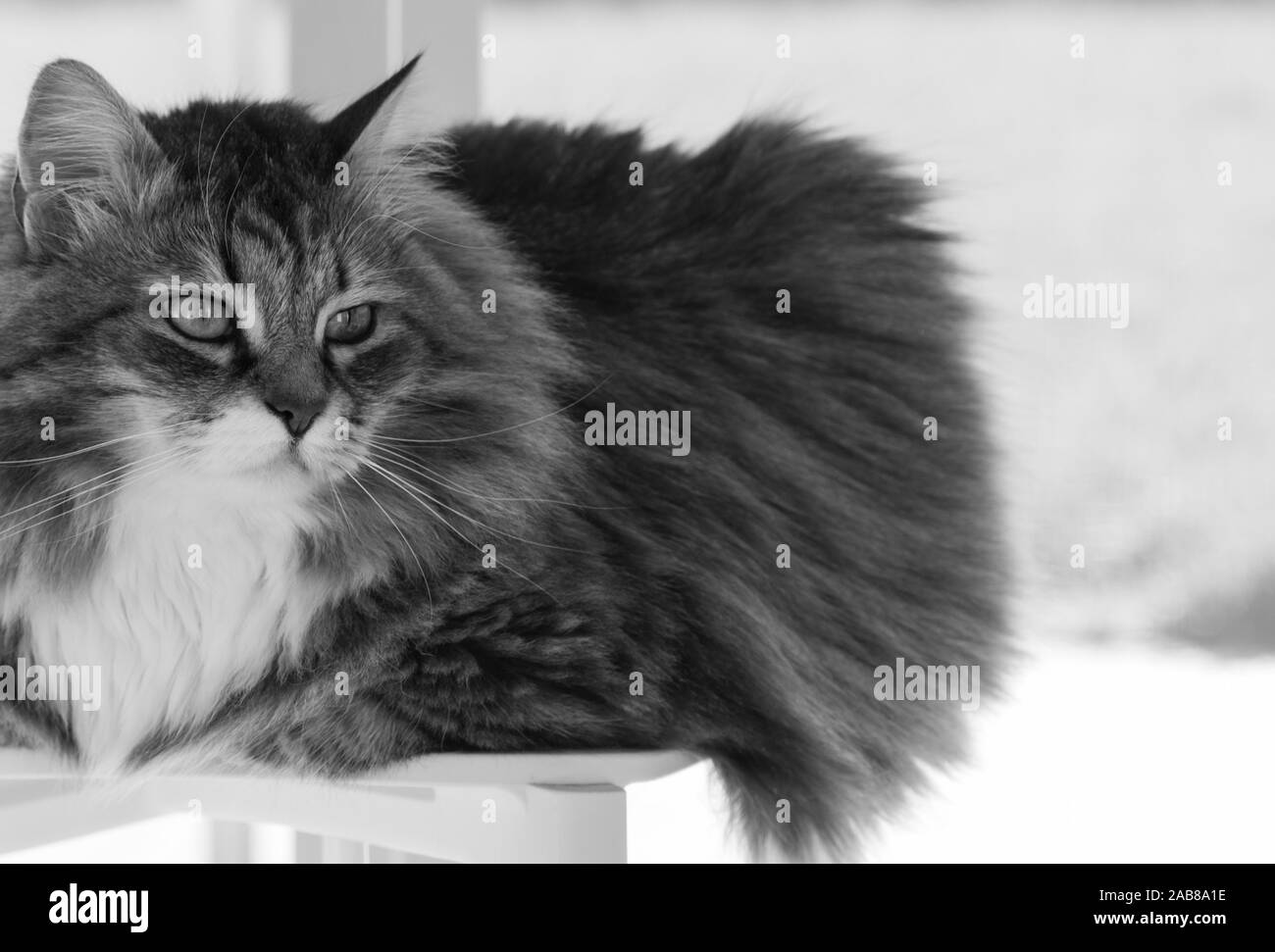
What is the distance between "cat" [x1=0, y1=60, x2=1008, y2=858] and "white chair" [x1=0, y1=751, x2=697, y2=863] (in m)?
0.03

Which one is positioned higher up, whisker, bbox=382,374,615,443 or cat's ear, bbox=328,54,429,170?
cat's ear, bbox=328,54,429,170

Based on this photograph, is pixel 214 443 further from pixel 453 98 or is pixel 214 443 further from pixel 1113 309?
pixel 1113 309

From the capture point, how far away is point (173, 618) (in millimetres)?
1342

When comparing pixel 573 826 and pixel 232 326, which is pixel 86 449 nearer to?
pixel 232 326

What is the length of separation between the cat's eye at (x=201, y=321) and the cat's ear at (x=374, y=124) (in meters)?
0.21

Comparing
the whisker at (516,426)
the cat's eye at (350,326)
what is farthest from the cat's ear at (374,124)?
the whisker at (516,426)

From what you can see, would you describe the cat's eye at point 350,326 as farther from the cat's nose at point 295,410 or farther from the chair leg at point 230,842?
the chair leg at point 230,842

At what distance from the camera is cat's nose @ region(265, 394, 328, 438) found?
3.99ft

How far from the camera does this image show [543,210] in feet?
5.48

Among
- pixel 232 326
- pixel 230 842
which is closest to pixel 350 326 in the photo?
pixel 232 326

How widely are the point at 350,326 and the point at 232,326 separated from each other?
0.11m

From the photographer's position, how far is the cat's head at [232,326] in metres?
1.23

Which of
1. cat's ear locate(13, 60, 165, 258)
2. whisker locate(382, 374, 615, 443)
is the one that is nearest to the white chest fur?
whisker locate(382, 374, 615, 443)

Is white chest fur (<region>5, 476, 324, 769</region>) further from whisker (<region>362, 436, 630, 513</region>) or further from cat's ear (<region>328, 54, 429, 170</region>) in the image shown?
cat's ear (<region>328, 54, 429, 170</region>)
